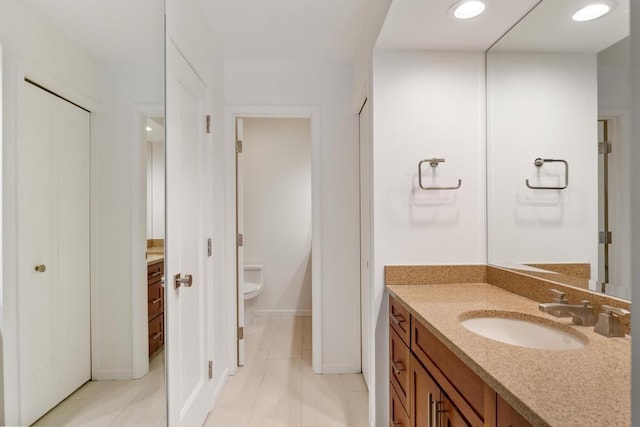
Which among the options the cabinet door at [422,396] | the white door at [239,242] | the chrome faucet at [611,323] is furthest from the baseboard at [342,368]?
the chrome faucet at [611,323]

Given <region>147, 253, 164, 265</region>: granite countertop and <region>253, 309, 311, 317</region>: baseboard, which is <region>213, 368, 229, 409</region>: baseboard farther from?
<region>253, 309, 311, 317</region>: baseboard

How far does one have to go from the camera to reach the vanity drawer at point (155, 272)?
1.29 m

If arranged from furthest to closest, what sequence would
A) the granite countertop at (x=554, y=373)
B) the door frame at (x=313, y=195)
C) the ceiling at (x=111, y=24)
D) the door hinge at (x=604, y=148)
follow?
the door frame at (x=313, y=195)
the door hinge at (x=604, y=148)
the ceiling at (x=111, y=24)
the granite countertop at (x=554, y=373)

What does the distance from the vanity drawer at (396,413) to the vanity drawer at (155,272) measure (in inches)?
47.7

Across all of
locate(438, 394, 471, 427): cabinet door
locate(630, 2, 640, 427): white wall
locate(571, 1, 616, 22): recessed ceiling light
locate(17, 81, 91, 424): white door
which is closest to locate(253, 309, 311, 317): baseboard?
locate(438, 394, 471, 427): cabinet door

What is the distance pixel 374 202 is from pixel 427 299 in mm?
576

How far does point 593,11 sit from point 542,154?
0.54m

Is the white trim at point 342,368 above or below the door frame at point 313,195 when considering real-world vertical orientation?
below

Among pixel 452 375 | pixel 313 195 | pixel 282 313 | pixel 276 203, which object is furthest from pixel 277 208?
pixel 452 375

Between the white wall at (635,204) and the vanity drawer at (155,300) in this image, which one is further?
the vanity drawer at (155,300)

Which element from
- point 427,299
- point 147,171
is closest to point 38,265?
point 147,171

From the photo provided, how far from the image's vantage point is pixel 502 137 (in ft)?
5.49

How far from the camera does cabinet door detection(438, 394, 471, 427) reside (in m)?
→ 0.96

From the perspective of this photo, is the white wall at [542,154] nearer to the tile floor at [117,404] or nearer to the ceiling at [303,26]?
the ceiling at [303,26]
